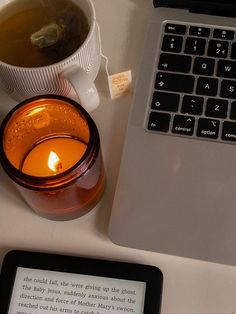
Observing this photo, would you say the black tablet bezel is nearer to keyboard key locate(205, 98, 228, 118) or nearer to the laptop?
the laptop

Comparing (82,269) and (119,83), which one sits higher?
(119,83)

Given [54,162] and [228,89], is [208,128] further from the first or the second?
[54,162]

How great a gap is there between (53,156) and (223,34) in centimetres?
22

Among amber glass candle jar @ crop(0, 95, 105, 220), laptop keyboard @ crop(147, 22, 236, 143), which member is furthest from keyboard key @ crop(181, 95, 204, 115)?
amber glass candle jar @ crop(0, 95, 105, 220)

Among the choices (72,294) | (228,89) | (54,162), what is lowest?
(72,294)

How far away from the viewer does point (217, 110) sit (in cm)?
47

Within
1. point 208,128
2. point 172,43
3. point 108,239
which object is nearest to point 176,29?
point 172,43

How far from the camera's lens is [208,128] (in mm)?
468

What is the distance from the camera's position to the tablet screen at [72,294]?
0.42 m

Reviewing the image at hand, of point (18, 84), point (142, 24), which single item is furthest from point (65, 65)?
point (142, 24)

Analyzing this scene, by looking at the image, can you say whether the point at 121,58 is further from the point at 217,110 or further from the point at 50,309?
the point at 50,309

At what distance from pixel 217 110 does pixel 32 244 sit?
0.71ft

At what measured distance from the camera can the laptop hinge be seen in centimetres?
52

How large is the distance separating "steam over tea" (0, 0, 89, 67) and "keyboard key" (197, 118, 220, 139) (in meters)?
0.14
